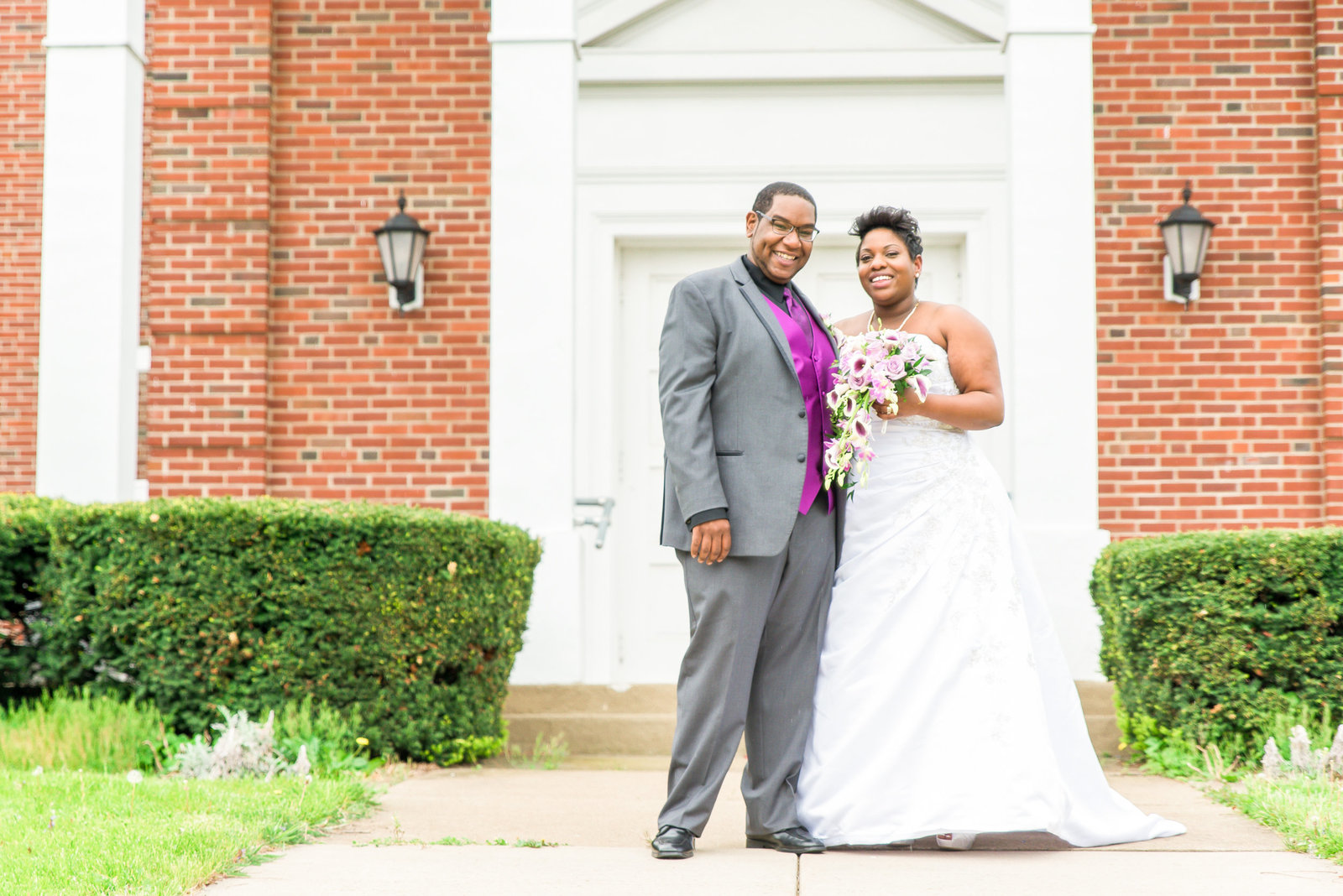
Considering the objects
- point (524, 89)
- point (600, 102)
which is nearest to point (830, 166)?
point (600, 102)

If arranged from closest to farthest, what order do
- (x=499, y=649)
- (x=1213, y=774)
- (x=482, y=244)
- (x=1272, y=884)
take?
(x=1272, y=884), (x=1213, y=774), (x=499, y=649), (x=482, y=244)

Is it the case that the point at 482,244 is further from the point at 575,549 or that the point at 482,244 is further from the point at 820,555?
the point at 820,555

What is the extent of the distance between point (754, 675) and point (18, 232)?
8210mm

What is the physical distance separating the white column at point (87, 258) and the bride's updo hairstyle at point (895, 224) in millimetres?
4269

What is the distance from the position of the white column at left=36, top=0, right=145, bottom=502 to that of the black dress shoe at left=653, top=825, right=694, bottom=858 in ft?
13.6

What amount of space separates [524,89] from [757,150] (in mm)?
1468

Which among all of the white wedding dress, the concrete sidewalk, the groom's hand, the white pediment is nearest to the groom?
the groom's hand

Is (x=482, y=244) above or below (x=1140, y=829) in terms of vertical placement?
above

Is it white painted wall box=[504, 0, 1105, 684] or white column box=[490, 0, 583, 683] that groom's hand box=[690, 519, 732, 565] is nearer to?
white column box=[490, 0, 583, 683]

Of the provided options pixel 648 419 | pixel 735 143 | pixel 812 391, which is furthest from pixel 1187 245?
pixel 812 391

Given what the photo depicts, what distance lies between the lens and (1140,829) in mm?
3762

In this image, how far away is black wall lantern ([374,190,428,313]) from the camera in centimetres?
692

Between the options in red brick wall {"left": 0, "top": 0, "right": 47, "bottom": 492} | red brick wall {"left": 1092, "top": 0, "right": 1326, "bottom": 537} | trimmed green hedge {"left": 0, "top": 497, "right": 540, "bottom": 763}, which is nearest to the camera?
trimmed green hedge {"left": 0, "top": 497, "right": 540, "bottom": 763}

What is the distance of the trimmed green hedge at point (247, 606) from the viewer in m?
5.07
